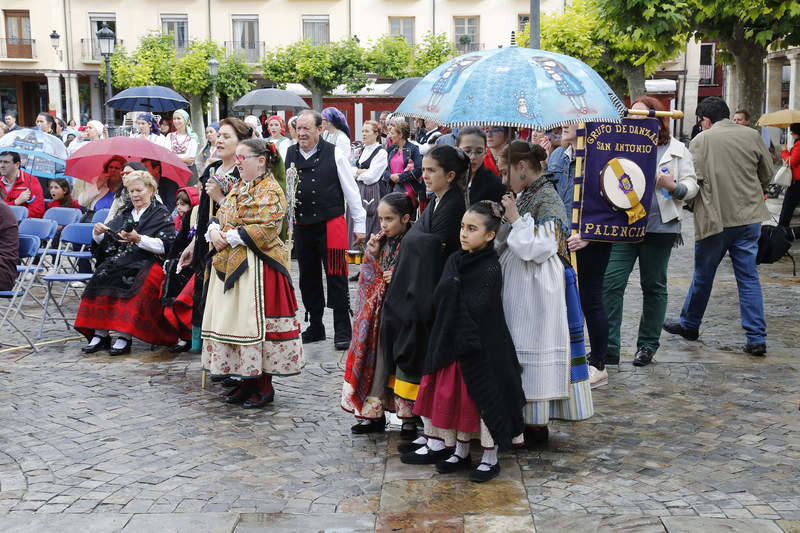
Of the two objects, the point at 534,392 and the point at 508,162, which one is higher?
the point at 508,162

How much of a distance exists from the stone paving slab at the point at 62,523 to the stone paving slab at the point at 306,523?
446mm

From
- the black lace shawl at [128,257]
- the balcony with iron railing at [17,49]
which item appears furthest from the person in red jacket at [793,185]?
the balcony with iron railing at [17,49]

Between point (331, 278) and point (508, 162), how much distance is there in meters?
3.11

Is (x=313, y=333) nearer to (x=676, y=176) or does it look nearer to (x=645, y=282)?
(x=645, y=282)

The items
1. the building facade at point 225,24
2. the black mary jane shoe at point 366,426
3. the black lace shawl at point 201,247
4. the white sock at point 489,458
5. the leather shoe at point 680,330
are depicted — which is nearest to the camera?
the white sock at point 489,458

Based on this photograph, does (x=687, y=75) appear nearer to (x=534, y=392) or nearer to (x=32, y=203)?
(x=32, y=203)

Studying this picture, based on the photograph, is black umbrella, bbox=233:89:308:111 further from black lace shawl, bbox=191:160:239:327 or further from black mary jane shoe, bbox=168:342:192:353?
black lace shawl, bbox=191:160:239:327

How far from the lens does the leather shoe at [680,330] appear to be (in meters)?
7.70

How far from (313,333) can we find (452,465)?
3.49 meters

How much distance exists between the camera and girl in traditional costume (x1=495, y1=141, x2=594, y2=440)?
4824 millimetres

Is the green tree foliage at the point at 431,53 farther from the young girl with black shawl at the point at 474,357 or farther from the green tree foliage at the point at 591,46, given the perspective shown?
the young girl with black shawl at the point at 474,357

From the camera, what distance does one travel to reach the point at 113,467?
16.2 feet

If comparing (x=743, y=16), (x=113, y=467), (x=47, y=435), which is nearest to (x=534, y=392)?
(x=113, y=467)

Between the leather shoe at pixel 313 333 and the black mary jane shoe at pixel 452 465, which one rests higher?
the leather shoe at pixel 313 333
